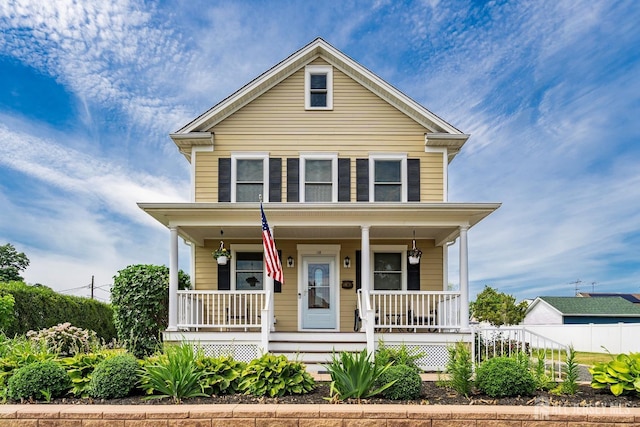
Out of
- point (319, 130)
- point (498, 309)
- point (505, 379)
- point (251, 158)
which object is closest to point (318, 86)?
point (319, 130)

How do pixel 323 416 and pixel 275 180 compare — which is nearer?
pixel 323 416

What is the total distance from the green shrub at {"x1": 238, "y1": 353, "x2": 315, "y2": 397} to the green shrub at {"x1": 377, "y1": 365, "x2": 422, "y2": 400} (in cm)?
94

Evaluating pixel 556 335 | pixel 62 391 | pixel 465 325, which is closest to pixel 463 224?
pixel 465 325

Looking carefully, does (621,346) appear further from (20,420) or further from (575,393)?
(20,420)

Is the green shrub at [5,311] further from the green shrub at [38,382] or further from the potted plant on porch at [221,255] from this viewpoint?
the green shrub at [38,382]

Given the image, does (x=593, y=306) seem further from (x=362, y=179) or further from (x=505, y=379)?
(x=505, y=379)

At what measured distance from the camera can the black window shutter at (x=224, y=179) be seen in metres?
13.0

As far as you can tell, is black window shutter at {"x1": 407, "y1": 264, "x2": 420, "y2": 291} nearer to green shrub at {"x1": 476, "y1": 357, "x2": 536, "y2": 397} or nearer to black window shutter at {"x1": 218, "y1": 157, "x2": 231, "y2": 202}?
black window shutter at {"x1": 218, "y1": 157, "x2": 231, "y2": 202}

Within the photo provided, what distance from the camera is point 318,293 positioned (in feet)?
43.2

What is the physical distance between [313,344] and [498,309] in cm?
1970

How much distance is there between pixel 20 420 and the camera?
5.66m

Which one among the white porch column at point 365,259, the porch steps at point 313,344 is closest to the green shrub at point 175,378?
the porch steps at point 313,344

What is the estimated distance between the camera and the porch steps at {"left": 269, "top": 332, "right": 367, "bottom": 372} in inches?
414

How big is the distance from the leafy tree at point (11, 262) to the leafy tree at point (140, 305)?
1891 cm
